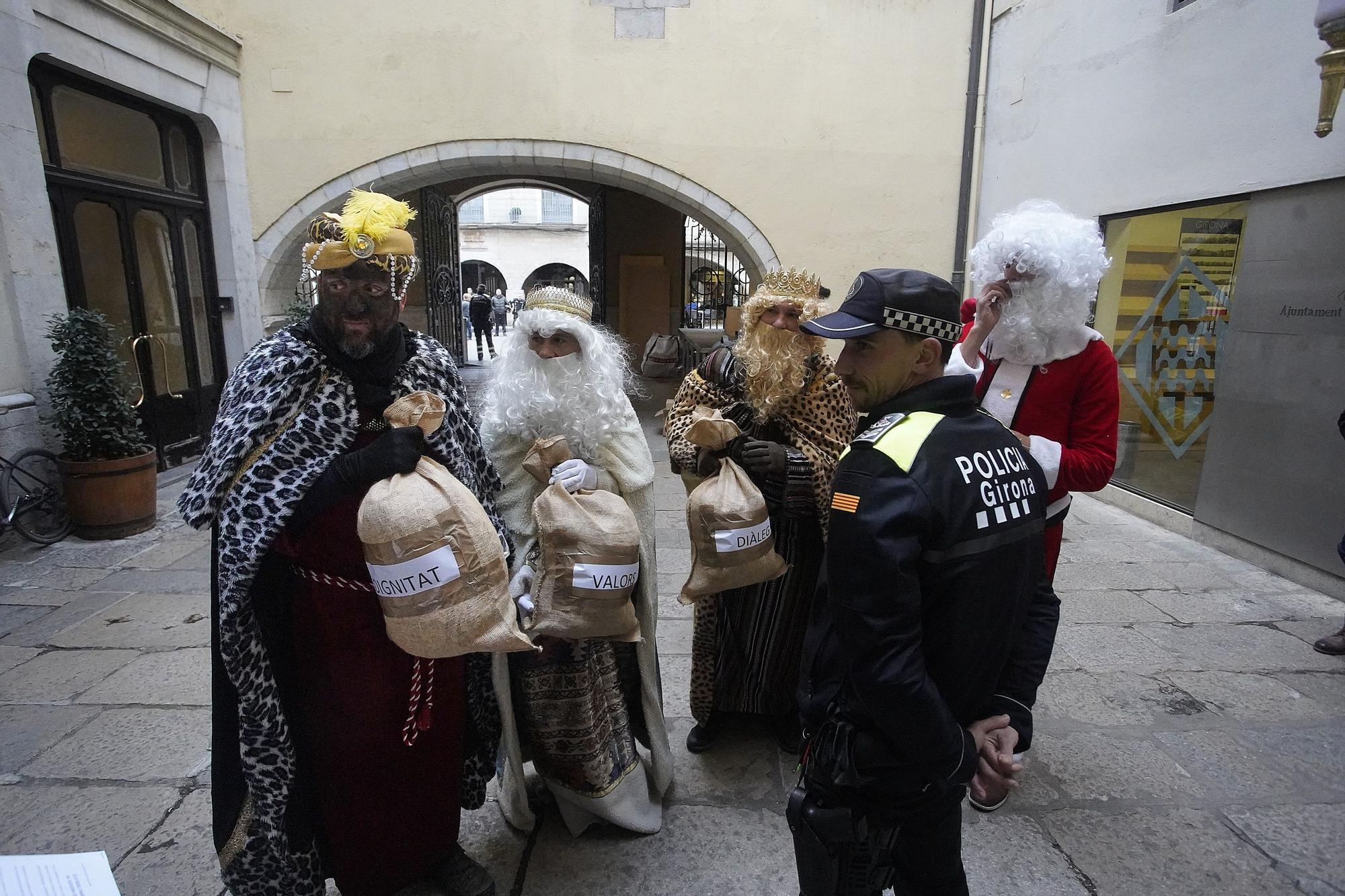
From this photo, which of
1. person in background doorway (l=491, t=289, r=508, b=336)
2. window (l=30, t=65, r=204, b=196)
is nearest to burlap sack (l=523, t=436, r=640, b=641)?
window (l=30, t=65, r=204, b=196)

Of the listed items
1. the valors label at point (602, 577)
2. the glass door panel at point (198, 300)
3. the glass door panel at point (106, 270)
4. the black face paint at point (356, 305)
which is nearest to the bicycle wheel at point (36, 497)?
the glass door panel at point (106, 270)

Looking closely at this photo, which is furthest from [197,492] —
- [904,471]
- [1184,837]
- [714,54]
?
[714,54]

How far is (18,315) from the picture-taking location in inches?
199

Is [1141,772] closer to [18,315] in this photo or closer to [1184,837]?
[1184,837]

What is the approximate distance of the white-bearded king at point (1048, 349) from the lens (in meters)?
2.29

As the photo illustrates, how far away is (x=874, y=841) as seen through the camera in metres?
1.47

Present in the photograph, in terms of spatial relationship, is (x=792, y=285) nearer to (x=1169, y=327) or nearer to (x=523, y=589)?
(x=523, y=589)

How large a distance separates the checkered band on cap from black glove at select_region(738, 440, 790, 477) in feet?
3.26

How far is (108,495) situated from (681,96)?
659 cm

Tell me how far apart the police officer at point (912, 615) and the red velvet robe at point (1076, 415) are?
0.95m

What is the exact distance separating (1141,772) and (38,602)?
5.73m

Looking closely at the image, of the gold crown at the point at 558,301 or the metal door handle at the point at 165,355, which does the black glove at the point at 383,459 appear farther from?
the metal door handle at the point at 165,355

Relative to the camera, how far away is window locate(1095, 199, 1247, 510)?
5.40 metres

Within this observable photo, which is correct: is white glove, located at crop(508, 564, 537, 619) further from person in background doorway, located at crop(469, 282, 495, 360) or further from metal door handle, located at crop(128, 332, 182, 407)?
person in background doorway, located at crop(469, 282, 495, 360)
